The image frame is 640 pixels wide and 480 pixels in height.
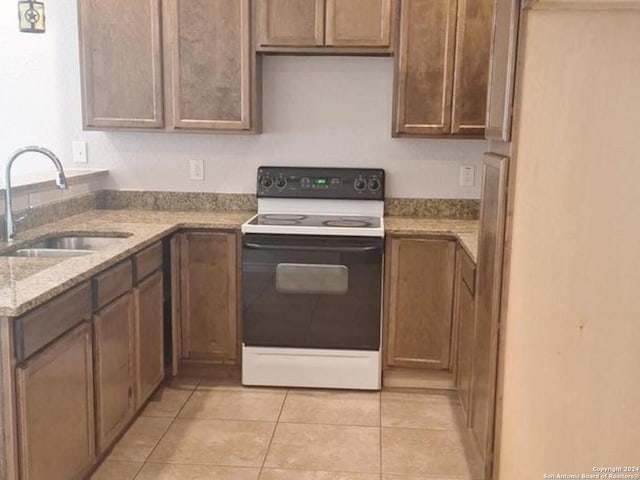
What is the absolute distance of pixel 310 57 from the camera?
394cm

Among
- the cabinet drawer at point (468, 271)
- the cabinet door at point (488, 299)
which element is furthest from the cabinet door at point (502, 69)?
the cabinet drawer at point (468, 271)

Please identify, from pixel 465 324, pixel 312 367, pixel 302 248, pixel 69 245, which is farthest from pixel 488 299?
pixel 69 245

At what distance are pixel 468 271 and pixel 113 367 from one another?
159 cm

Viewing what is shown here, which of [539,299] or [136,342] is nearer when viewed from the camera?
[539,299]

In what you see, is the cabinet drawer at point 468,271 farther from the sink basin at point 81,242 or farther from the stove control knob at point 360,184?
the sink basin at point 81,242

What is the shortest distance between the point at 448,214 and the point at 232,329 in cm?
140

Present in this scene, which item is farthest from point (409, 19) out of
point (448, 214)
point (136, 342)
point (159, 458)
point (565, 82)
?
Result: point (159, 458)

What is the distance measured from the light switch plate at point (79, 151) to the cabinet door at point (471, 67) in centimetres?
215

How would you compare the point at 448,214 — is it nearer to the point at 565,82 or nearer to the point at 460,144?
the point at 460,144

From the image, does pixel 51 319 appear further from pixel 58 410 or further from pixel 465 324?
pixel 465 324

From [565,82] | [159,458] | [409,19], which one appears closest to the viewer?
[565,82]

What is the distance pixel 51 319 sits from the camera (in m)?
2.26

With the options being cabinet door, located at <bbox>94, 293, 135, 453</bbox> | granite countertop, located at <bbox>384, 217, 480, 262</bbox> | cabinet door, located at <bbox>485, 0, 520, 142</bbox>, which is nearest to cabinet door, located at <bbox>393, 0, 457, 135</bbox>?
granite countertop, located at <bbox>384, 217, 480, 262</bbox>

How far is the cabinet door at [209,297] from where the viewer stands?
367 cm
